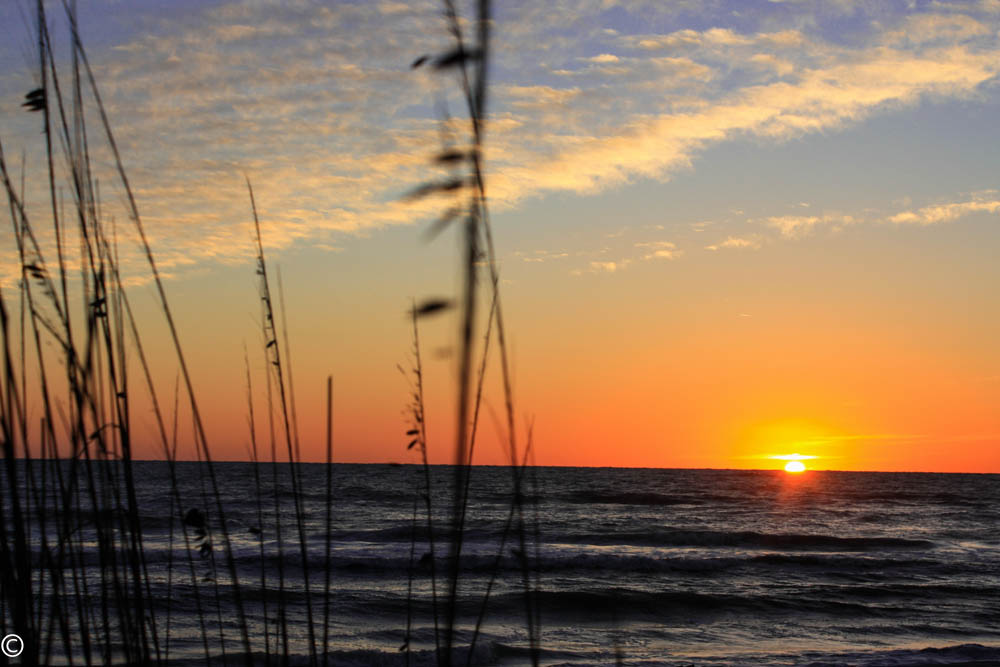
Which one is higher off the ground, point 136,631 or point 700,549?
point 136,631

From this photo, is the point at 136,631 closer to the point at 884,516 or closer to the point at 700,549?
the point at 700,549

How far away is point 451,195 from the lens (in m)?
Answer: 0.59

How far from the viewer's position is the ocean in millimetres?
3898

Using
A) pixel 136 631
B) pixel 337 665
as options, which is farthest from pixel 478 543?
pixel 136 631

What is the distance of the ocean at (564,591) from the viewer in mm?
3898

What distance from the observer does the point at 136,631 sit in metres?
1.64

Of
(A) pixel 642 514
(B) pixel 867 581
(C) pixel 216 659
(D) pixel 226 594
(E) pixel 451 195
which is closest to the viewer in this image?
(E) pixel 451 195

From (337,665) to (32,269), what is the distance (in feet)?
22.8

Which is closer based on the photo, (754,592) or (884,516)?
(754,592)

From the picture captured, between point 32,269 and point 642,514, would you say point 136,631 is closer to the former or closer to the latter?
point 32,269

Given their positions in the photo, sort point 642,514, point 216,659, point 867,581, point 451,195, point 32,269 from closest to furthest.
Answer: point 451,195 → point 32,269 → point 216,659 → point 867,581 → point 642,514

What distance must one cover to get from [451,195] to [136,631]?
1435mm

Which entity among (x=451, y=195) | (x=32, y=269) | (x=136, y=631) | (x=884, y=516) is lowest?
(x=884, y=516)

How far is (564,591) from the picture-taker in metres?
12.6
